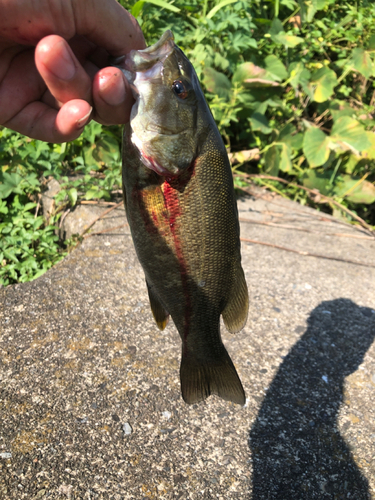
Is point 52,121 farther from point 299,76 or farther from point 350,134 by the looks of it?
point 350,134

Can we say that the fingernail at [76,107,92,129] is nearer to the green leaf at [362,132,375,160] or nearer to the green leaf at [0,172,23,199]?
the green leaf at [0,172,23,199]

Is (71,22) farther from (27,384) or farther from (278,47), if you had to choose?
(278,47)

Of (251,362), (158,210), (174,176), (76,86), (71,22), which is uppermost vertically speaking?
(71,22)

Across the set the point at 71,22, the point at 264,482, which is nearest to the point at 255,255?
the point at 264,482

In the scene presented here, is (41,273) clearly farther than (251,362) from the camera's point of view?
Yes

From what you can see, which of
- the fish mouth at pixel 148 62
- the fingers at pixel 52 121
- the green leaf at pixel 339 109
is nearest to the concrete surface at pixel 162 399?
the fingers at pixel 52 121

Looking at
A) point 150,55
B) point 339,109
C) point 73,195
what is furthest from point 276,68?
point 150,55

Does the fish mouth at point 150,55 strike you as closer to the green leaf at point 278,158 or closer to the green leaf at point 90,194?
the green leaf at point 90,194
